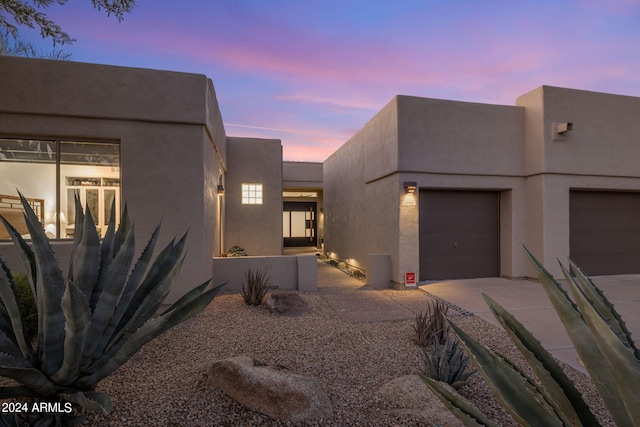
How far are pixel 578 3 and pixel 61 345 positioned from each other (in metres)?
9.54

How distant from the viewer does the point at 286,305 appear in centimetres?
520

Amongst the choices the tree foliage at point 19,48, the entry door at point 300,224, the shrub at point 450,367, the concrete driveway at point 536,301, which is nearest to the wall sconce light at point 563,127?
the concrete driveway at point 536,301

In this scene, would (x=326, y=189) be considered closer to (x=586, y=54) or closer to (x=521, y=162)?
(x=521, y=162)

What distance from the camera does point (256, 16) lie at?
263 inches

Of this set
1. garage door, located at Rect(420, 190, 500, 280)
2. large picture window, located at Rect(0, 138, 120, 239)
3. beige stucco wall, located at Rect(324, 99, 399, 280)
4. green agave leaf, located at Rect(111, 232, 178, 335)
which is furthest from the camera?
garage door, located at Rect(420, 190, 500, 280)

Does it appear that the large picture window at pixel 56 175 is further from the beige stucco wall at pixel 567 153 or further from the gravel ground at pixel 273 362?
the beige stucco wall at pixel 567 153

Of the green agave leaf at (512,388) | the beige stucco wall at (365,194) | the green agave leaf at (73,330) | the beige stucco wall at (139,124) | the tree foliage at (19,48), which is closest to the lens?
the green agave leaf at (512,388)

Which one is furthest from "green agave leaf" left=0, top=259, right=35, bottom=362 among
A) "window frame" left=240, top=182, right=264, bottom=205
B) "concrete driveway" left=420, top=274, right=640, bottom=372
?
"window frame" left=240, top=182, right=264, bottom=205

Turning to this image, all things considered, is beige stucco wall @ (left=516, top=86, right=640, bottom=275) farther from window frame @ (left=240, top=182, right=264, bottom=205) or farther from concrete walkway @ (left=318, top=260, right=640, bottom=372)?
window frame @ (left=240, top=182, right=264, bottom=205)

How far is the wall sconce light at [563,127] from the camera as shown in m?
7.01

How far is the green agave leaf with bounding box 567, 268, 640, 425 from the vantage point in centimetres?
71

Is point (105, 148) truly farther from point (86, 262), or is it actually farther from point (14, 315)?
point (14, 315)

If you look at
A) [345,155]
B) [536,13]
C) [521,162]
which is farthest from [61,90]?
[521,162]

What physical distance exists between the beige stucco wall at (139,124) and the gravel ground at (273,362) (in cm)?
156
